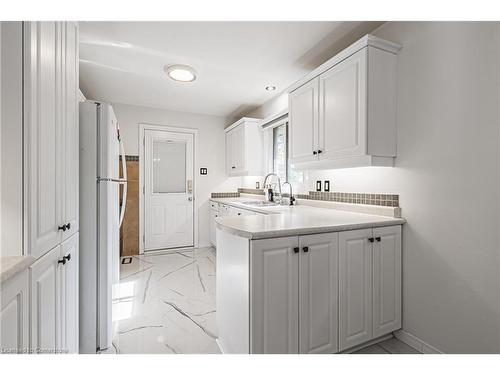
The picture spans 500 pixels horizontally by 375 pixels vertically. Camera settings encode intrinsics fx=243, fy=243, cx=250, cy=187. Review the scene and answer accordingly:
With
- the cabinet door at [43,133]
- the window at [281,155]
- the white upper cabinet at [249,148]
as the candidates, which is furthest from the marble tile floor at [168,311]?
the window at [281,155]

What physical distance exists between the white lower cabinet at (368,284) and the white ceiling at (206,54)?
1668mm

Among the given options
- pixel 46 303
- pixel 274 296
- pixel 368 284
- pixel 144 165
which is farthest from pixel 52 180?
pixel 144 165

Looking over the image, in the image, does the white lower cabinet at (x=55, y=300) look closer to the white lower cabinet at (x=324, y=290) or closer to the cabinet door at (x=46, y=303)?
the cabinet door at (x=46, y=303)

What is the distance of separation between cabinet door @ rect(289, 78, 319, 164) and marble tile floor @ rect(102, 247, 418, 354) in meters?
1.62

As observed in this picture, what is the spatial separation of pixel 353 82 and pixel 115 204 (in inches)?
80.1

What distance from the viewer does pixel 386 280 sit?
5.58 feet

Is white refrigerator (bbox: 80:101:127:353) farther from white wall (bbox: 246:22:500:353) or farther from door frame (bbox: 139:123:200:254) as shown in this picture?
door frame (bbox: 139:123:200:254)

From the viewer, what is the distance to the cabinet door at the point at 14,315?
0.69m

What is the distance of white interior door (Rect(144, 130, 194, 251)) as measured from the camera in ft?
13.4

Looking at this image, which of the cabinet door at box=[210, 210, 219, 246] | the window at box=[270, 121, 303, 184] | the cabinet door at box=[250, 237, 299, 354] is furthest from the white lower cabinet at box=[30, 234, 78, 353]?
the cabinet door at box=[210, 210, 219, 246]
